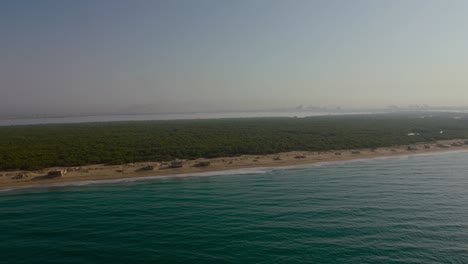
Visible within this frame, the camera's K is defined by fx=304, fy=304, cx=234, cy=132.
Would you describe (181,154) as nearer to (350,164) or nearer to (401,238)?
(350,164)

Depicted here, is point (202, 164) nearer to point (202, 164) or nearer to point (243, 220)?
point (202, 164)

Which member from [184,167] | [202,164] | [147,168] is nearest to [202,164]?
[202,164]

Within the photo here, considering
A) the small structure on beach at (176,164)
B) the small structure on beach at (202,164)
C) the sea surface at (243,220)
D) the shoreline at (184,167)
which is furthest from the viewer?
the small structure on beach at (202,164)

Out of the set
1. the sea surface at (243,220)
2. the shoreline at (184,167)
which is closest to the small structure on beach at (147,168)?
the shoreline at (184,167)

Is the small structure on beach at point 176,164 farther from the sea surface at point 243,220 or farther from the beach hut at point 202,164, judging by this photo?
the sea surface at point 243,220

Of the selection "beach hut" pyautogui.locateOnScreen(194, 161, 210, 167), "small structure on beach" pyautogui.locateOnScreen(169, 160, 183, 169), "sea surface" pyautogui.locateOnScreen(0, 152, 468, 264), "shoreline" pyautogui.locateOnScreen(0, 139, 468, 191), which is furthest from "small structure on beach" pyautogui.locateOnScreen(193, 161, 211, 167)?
"sea surface" pyautogui.locateOnScreen(0, 152, 468, 264)

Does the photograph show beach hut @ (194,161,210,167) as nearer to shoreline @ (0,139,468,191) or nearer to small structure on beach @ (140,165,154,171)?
shoreline @ (0,139,468,191)
